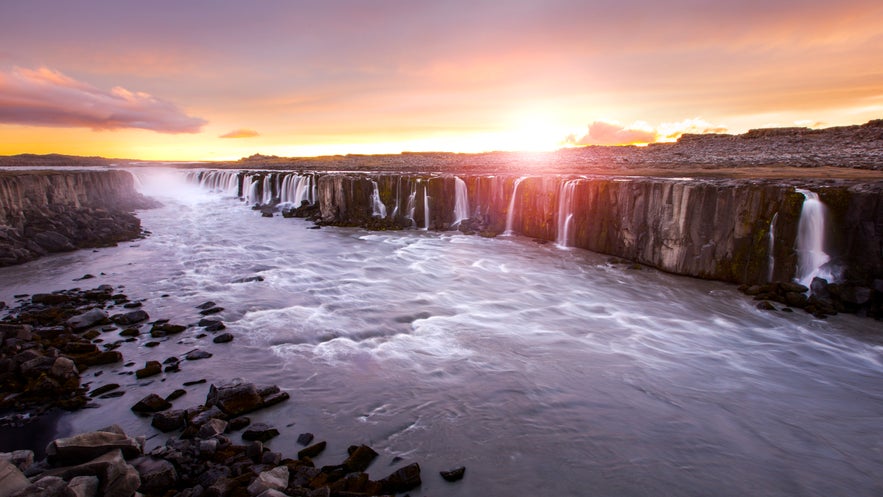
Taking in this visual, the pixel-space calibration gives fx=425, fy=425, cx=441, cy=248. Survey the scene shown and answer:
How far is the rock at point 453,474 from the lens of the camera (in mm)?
5652

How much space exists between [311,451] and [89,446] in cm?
268

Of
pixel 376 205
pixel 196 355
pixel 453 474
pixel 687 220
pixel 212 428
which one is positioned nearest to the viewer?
pixel 453 474

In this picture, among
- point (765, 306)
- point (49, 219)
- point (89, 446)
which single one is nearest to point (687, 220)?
point (765, 306)

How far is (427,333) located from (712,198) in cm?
1178

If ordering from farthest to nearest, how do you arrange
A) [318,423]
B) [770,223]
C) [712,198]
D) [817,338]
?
[712,198] < [770,223] < [817,338] < [318,423]

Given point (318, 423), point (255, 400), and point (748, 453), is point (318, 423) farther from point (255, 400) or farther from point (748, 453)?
point (748, 453)

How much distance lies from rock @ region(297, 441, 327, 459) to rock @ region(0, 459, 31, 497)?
284 cm

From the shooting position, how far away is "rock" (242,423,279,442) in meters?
6.36

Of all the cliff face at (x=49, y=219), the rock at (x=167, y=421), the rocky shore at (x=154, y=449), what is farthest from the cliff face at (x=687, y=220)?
the cliff face at (x=49, y=219)

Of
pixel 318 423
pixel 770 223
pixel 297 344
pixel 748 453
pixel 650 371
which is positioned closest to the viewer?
pixel 748 453

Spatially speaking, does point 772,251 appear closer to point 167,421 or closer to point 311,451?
point 311,451

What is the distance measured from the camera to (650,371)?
905cm

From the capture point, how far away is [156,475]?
5.18 metres

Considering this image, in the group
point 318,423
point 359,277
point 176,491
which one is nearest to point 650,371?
point 318,423
